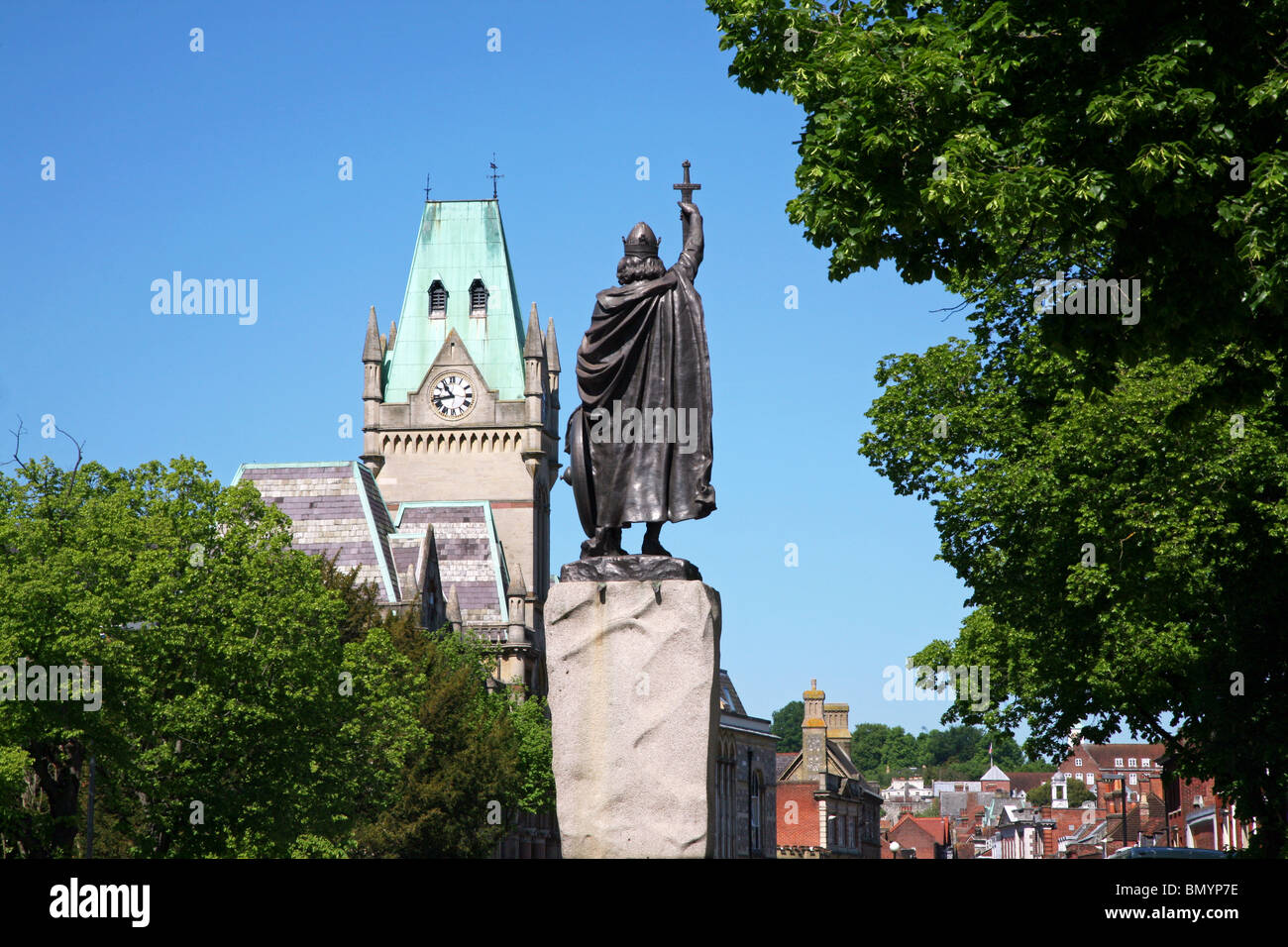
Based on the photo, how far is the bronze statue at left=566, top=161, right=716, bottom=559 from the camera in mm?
12477

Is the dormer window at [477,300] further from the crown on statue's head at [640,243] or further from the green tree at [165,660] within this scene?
the crown on statue's head at [640,243]

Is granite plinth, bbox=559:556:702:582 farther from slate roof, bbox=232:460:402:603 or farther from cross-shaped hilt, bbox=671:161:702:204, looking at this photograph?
slate roof, bbox=232:460:402:603

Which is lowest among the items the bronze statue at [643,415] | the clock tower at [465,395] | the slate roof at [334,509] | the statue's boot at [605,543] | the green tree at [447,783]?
the green tree at [447,783]

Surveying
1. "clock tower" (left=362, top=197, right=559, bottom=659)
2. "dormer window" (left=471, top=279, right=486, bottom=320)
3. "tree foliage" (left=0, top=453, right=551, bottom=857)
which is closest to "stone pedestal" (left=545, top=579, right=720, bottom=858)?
"tree foliage" (left=0, top=453, right=551, bottom=857)

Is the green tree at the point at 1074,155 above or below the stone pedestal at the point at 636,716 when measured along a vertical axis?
above

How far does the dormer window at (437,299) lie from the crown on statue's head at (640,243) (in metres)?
111

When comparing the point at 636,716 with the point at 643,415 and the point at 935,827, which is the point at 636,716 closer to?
the point at 643,415

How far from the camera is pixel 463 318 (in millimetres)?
122250

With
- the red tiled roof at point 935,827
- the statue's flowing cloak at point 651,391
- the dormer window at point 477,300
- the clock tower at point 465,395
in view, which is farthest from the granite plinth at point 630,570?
the red tiled roof at point 935,827

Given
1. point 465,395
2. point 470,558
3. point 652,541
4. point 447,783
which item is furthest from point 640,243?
point 465,395

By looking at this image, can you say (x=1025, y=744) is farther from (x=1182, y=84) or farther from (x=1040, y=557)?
(x=1182, y=84)

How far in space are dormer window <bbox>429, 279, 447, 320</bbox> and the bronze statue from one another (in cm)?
11141

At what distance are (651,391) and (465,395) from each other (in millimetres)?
110064

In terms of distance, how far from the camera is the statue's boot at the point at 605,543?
1258 centimetres
